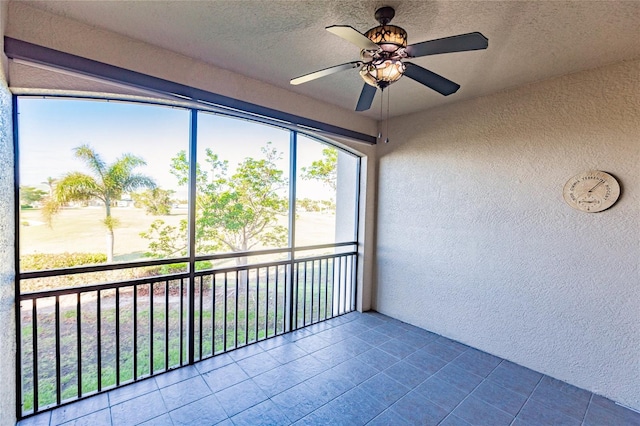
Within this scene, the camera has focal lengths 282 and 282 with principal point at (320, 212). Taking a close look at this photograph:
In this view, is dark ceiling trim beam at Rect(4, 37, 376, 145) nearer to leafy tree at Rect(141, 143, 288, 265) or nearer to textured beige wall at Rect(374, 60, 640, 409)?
leafy tree at Rect(141, 143, 288, 265)

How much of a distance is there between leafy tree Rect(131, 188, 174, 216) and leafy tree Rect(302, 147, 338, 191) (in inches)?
60.8

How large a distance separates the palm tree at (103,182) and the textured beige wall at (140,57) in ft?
2.36

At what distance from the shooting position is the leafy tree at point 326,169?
3693mm

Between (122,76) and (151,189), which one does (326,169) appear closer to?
(151,189)

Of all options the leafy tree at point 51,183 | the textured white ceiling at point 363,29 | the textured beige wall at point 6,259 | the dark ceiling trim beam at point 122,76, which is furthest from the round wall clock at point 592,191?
the leafy tree at point 51,183

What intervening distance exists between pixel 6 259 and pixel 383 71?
2.49 metres

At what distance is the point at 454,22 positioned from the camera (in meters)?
1.82

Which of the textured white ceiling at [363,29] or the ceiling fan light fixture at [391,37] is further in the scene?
the textured white ceiling at [363,29]

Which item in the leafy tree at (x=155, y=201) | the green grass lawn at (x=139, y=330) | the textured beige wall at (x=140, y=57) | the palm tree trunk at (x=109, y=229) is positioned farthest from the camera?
the leafy tree at (x=155, y=201)

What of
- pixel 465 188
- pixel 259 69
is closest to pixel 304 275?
pixel 465 188

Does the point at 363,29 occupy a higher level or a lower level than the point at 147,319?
higher

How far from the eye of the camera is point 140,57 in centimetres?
218

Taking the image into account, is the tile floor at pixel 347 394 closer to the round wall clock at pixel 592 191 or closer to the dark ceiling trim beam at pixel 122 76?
the round wall clock at pixel 592 191

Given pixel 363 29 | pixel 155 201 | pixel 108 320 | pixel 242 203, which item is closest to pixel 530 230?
pixel 363 29
